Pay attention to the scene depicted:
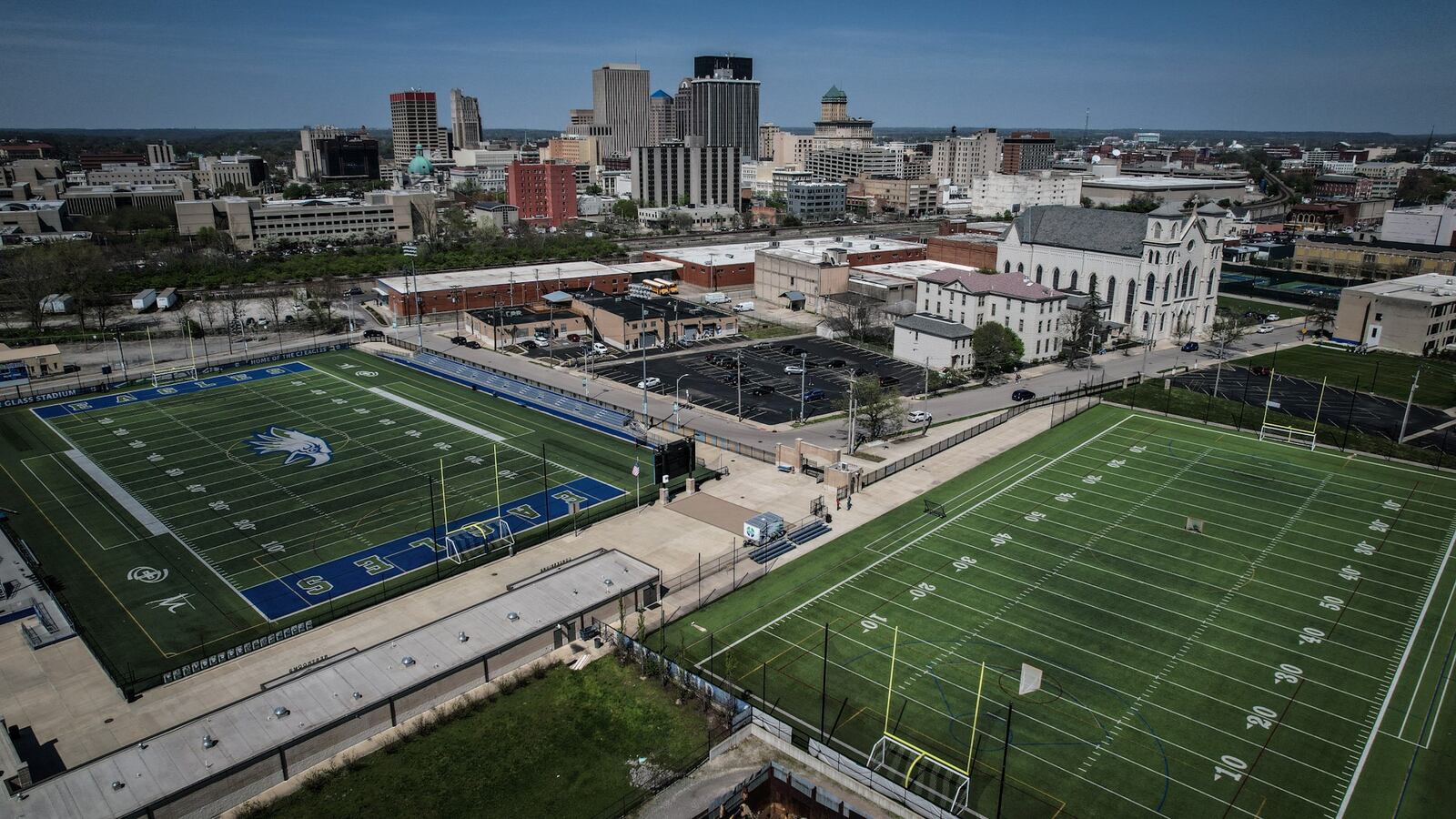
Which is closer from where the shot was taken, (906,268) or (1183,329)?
(1183,329)

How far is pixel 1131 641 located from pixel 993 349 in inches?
1514

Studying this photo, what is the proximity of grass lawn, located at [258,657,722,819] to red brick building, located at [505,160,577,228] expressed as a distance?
149m

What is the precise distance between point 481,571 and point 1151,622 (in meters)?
27.0

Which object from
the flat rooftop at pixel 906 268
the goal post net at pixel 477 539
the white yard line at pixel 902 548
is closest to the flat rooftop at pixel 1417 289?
the flat rooftop at pixel 906 268

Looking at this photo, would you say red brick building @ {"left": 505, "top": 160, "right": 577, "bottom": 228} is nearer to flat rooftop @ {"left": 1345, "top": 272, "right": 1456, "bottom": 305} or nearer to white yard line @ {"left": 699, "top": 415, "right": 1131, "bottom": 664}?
flat rooftop @ {"left": 1345, "top": 272, "right": 1456, "bottom": 305}

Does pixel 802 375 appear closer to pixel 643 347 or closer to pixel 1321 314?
pixel 643 347

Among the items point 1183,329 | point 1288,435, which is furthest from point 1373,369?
point 1288,435

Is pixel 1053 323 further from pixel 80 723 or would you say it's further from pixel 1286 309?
pixel 80 723

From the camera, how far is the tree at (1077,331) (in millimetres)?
72250

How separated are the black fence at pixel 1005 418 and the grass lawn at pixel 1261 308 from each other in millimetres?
36733

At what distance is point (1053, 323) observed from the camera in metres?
72.8

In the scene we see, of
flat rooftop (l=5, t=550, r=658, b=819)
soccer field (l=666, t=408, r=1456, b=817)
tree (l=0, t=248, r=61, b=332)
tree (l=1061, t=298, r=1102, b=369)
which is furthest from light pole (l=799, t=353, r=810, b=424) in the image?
tree (l=0, t=248, r=61, b=332)

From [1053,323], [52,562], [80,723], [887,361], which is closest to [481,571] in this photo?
[80,723]

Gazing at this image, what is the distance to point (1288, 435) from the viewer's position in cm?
5184
